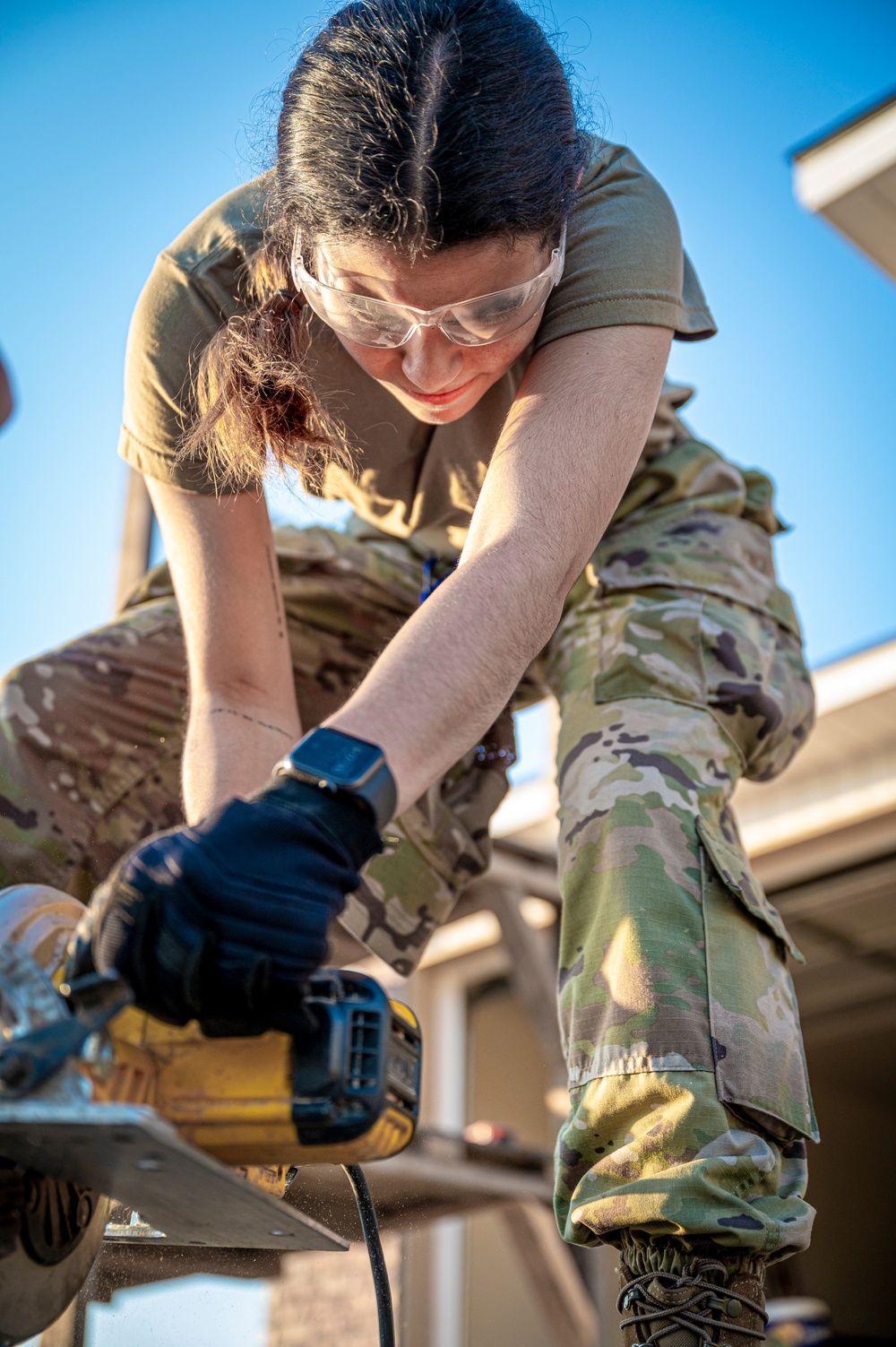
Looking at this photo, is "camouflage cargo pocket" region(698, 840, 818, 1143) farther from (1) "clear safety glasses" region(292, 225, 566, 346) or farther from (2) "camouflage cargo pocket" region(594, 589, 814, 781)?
(1) "clear safety glasses" region(292, 225, 566, 346)

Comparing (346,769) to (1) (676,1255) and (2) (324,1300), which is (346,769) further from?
(2) (324,1300)

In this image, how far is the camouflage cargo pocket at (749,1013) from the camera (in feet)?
4.33

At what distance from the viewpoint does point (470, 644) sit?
1.15 meters

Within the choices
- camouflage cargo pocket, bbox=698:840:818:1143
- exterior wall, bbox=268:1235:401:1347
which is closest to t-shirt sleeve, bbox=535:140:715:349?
camouflage cargo pocket, bbox=698:840:818:1143

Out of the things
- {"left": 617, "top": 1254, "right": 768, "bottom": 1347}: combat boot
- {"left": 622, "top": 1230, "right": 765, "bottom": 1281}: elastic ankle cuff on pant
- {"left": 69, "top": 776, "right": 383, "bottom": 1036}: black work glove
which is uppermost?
{"left": 69, "top": 776, "right": 383, "bottom": 1036}: black work glove

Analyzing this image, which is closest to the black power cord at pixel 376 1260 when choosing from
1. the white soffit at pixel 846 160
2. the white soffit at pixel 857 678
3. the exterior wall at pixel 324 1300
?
the white soffit at pixel 846 160

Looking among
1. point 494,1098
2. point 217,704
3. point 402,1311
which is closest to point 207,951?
point 217,704

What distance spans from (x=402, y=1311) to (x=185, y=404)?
1960 mm

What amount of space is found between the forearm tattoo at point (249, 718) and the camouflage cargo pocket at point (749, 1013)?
610 millimetres

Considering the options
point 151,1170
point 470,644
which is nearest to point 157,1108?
point 151,1170

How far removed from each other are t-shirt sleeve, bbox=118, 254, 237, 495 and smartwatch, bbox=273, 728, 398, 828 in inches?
→ 31.4

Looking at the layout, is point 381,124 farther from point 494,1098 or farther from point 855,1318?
point 855,1318

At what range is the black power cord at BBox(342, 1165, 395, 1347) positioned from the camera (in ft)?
4.80

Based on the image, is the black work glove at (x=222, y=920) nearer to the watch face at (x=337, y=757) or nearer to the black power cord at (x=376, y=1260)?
the watch face at (x=337, y=757)
